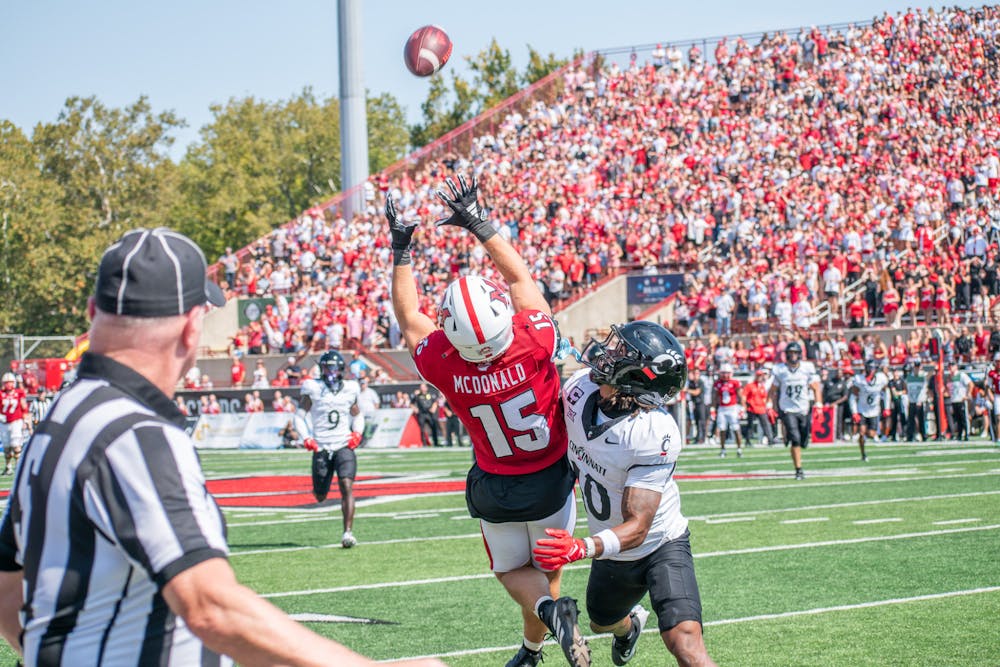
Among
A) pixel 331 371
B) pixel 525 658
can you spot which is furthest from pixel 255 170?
pixel 525 658

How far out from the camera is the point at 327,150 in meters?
62.4

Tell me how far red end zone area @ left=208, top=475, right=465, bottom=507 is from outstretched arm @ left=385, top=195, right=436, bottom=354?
29.2 feet

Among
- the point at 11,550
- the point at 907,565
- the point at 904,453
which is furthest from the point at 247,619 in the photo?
the point at 904,453

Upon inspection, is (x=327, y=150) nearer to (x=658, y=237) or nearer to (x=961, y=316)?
(x=658, y=237)

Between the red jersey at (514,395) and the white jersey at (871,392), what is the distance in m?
15.8

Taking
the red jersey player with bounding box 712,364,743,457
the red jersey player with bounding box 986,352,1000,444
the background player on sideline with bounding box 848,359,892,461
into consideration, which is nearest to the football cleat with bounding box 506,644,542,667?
the background player on sideline with bounding box 848,359,892,461

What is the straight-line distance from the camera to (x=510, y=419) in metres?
5.24

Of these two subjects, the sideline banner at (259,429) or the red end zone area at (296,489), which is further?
the sideline banner at (259,429)

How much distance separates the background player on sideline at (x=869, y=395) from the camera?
20.2m

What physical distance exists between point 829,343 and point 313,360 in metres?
13.1

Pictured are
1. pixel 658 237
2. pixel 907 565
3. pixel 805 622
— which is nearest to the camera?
pixel 805 622

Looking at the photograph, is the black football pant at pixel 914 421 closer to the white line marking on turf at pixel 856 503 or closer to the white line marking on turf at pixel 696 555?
the white line marking on turf at pixel 856 503

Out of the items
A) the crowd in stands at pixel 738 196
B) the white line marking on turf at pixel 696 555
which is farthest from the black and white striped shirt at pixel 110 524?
the crowd in stands at pixel 738 196

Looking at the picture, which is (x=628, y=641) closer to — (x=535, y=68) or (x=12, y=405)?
(x=12, y=405)
